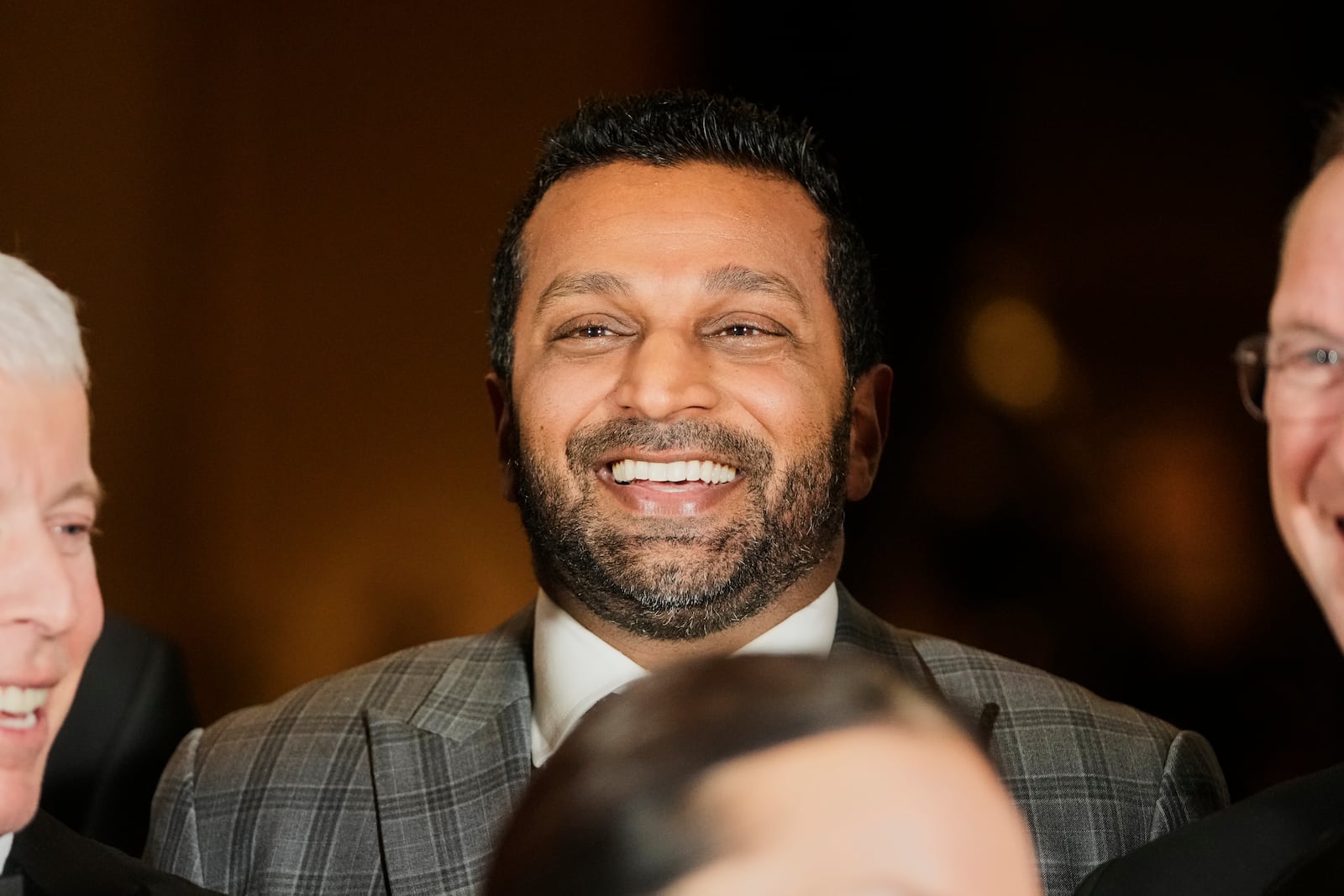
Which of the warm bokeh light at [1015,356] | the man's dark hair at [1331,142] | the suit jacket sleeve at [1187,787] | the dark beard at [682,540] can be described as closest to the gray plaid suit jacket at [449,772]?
the suit jacket sleeve at [1187,787]

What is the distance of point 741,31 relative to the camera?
6.19ft

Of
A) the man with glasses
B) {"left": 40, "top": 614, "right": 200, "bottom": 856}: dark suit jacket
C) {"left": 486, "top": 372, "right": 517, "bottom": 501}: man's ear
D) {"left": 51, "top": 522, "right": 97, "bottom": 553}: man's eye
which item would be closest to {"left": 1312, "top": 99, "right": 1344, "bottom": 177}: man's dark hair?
the man with glasses

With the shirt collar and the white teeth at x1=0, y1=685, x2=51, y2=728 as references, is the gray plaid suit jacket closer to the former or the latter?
the shirt collar

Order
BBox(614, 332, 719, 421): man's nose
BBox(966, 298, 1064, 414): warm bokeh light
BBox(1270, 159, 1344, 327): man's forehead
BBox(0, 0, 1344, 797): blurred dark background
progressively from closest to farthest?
BBox(1270, 159, 1344, 327): man's forehead < BBox(614, 332, 719, 421): man's nose < BBox(0, 0, 1344, 797): blurred dark background < BBox(966, 298, 1064, 414): warm bokeh light

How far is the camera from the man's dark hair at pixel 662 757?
625 mm

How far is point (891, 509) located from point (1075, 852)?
0.91 metres

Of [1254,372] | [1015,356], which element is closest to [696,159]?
[1254,372]

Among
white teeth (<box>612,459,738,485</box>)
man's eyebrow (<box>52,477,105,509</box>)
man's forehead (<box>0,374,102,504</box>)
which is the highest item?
man's forehead (<box>0,374,102,504</box>)

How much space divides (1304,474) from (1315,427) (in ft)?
0.08

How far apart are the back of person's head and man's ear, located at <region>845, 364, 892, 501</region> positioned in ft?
1.82

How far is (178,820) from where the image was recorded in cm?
124

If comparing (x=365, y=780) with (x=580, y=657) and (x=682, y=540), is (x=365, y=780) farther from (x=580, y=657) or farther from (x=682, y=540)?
(x=682, y=540)

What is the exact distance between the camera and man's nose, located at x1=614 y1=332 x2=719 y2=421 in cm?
109

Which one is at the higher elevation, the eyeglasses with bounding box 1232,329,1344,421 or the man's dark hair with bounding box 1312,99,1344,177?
the man's dark hair with bounding box 1312,99,1344,177
